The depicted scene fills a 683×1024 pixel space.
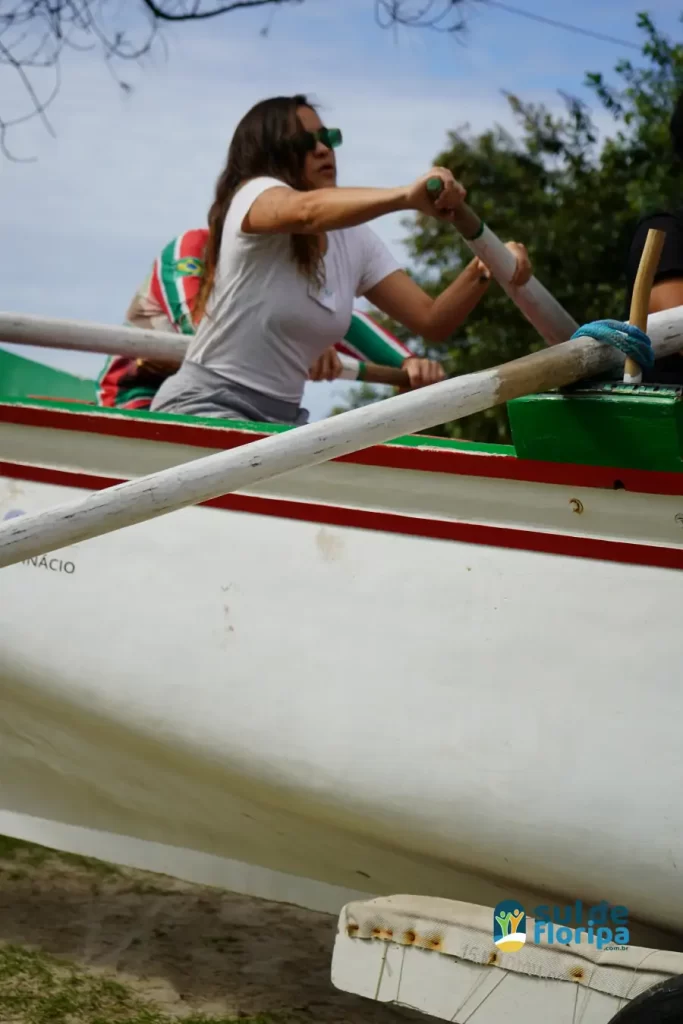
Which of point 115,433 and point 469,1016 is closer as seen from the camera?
point 469,1016

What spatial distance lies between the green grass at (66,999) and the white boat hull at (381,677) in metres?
0.38

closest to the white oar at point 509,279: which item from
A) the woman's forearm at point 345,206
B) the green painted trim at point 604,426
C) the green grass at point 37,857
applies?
the woman's forearm at point 345,206

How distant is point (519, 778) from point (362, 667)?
33 cm

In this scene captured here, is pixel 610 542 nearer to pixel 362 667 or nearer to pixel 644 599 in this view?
pixel 644 599

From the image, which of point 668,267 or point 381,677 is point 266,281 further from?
point 381,677

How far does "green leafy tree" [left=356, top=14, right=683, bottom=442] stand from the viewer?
726 cm

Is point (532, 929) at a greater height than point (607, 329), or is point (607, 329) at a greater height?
point (607, 329)

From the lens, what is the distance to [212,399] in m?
2.92

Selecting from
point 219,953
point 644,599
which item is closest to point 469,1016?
point 644,599

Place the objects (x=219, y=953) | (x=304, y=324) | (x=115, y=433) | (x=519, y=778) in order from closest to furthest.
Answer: (x=519, y=778), (x=115, y=433), (x=304, y=324), (x=219, y=953)

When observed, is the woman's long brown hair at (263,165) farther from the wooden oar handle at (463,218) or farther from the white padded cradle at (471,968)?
the white padded cradle at (471,968)

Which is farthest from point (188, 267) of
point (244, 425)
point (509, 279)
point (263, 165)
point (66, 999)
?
point (66, 999)

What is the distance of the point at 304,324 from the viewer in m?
2.97

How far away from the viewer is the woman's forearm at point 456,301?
3396mm
